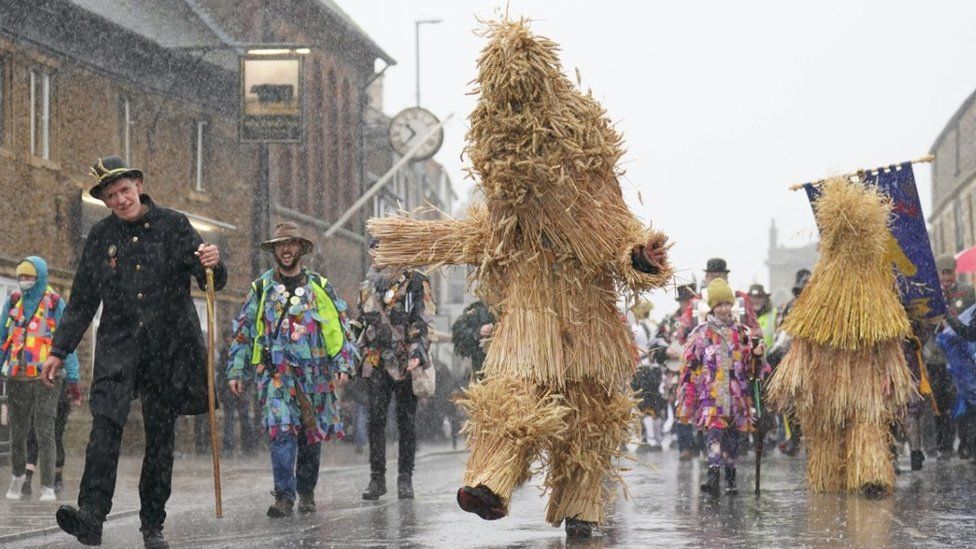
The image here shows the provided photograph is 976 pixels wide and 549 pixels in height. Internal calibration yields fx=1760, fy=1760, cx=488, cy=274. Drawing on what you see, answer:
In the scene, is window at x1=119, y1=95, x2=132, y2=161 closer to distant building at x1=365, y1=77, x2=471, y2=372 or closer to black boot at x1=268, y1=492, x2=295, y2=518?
distant building at x1=365, y1=77, x2=471, y2=372

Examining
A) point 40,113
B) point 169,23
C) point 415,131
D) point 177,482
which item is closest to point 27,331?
point 177,482

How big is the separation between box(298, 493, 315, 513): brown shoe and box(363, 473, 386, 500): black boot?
0.89 metres

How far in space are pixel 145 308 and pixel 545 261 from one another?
2.07 metres

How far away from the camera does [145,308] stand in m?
9.07

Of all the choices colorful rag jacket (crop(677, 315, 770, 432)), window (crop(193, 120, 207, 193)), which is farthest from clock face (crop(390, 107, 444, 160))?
colorful rag jacket (crop(677, 315, 770, 432))

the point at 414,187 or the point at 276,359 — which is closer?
the point at 276,359

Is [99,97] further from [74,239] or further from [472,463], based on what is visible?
[472,463]

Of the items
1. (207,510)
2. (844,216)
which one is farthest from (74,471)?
(844,216)

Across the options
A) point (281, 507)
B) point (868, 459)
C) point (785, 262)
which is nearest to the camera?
point (281, 507)

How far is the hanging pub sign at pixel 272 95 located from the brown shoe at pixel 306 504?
14938mm

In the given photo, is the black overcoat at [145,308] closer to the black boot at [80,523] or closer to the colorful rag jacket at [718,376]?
the black boot at [80,523]

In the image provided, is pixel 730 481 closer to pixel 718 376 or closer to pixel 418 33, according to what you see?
pixel 718 376

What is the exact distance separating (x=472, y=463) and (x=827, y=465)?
5043mm

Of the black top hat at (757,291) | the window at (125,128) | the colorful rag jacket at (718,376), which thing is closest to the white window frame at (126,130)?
the window at (125,128)
